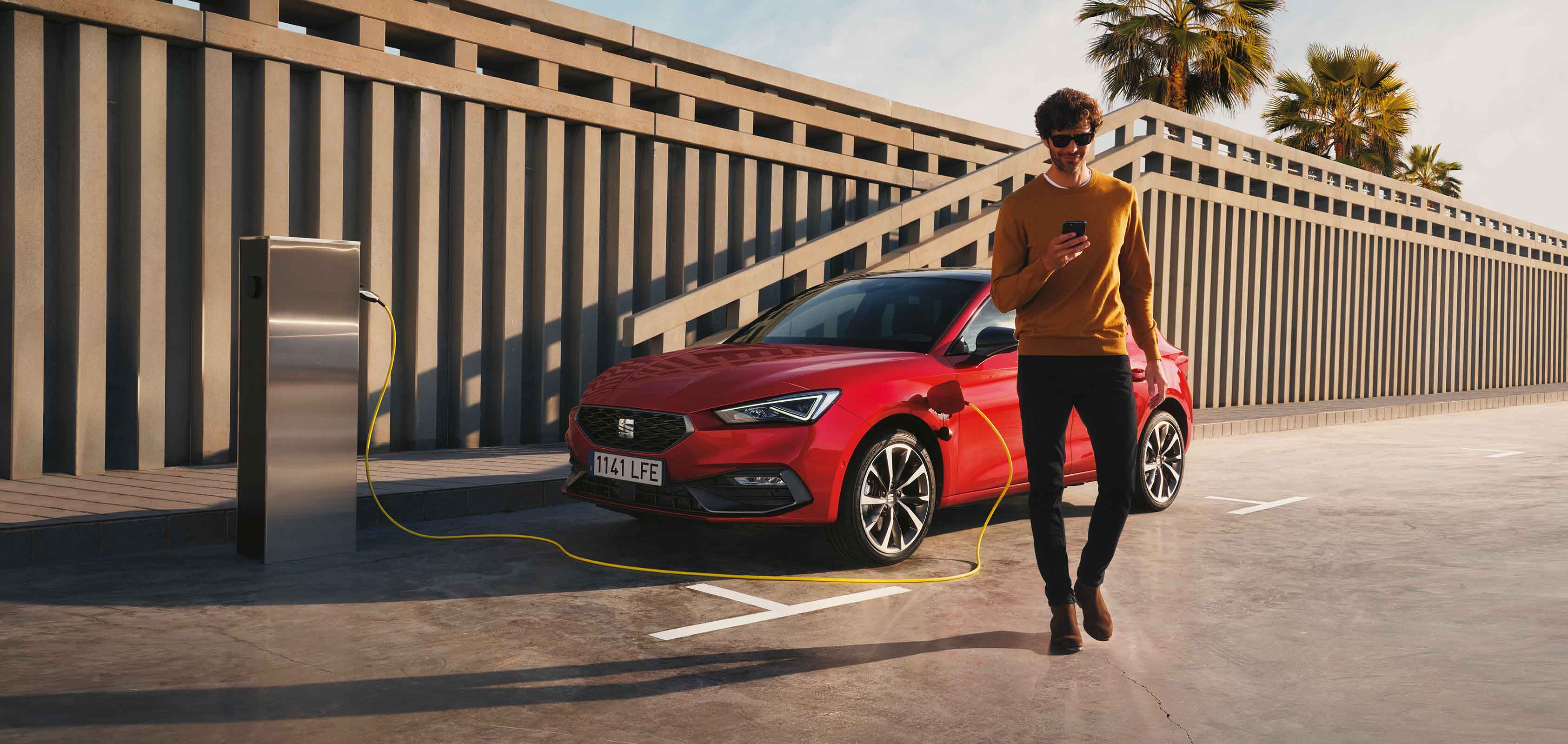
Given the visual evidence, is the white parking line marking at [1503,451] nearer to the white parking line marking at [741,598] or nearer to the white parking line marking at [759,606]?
the white parking line marking at [759,606]

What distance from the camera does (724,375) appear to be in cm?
597

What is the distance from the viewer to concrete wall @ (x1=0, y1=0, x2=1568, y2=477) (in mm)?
7625

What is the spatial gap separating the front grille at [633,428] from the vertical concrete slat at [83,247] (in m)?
3.45

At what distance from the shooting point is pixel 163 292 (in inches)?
315

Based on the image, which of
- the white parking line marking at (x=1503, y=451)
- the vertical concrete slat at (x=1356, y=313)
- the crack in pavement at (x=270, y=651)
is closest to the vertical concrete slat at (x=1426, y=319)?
the vertical concrete slat at (x=1356, y=313)

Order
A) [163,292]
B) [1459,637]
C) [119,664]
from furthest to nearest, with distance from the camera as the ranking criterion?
[163,292] < [1459,637] < [119,664]

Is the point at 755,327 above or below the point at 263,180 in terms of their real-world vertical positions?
below

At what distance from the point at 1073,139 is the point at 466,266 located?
645cm

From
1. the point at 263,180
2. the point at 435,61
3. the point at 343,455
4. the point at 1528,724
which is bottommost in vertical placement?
the point at 1528,724

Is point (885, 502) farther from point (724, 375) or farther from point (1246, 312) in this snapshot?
point (1246, 312)

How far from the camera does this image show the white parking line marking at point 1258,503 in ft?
26.8

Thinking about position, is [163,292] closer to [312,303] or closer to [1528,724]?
[312,303]

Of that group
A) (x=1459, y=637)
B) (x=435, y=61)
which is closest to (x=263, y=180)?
(x=435, y=61)

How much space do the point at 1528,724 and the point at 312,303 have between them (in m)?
5.24
